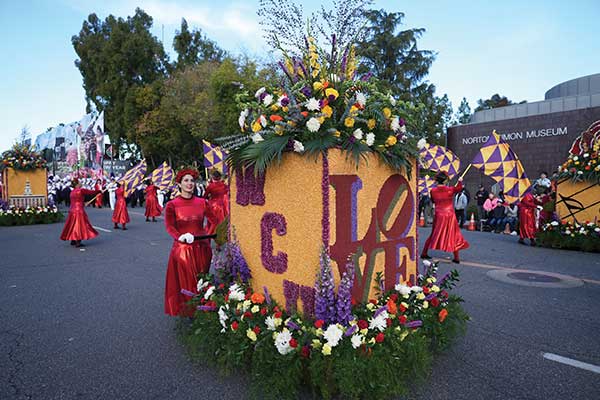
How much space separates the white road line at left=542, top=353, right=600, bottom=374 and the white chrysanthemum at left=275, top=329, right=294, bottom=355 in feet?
8.17

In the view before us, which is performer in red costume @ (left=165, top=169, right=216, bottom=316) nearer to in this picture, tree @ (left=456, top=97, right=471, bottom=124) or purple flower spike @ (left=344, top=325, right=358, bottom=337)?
purple flower spike @ (left=344, top=325, right=358, bottom=337)

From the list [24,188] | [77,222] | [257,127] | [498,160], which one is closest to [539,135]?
[498,160]

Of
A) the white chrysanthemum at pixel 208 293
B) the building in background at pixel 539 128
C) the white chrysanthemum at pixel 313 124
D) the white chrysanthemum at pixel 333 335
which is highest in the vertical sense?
the building in background at pixel 539 128

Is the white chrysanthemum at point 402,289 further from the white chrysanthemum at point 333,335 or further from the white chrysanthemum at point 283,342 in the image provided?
the white chrysanthemum at point 283,342

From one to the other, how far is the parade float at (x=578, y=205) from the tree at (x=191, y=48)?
30.5 metres

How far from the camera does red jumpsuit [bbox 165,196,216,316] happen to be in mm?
4465

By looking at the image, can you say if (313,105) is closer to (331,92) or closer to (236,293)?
(331,92)

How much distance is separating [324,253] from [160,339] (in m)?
2.21

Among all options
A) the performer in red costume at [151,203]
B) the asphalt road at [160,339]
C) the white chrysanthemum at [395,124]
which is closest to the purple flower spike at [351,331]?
the asphalt road at [160,339]

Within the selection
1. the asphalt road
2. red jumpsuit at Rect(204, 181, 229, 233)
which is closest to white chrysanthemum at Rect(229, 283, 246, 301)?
the asphalt road

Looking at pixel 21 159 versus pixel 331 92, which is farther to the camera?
pixel 21 159

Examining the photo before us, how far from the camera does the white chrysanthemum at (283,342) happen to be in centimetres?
296

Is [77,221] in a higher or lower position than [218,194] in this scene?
lower

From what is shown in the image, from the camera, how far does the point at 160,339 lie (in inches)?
169
